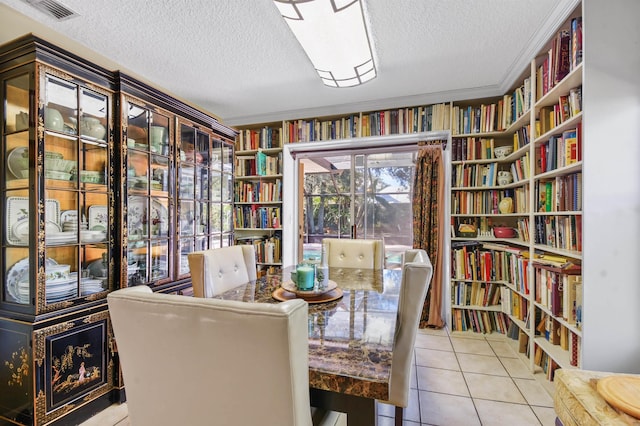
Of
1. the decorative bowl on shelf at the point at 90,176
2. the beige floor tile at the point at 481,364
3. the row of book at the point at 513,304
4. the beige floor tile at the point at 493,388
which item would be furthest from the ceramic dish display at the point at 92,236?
the row of book at the point at 513,304

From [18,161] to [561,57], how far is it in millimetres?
3299

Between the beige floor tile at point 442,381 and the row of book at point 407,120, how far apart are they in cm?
232

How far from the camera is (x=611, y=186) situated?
1555 mm

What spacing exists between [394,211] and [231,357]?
3143 millimetres

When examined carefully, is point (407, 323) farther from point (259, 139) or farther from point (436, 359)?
point (259, 139)

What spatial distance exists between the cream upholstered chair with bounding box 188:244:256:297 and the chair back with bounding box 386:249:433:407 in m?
1.10

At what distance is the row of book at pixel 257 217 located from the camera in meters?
3.81

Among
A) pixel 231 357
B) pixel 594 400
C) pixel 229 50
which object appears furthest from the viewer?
pixel 229 50

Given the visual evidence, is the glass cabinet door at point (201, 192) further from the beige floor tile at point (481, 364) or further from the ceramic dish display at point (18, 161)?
the beige floor tile at point (481, 364)

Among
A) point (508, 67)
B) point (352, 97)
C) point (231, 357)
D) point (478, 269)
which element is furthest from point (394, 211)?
point (231, 357)

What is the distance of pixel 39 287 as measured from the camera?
1.55 meters

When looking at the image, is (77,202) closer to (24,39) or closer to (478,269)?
(24,39)

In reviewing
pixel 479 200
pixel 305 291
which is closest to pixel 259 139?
pixel 479 200

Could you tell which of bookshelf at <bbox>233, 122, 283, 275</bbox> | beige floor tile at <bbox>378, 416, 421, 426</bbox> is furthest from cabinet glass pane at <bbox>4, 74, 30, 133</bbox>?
beige floor tile at <bbox>378, 416, 421, 426</bbox>
